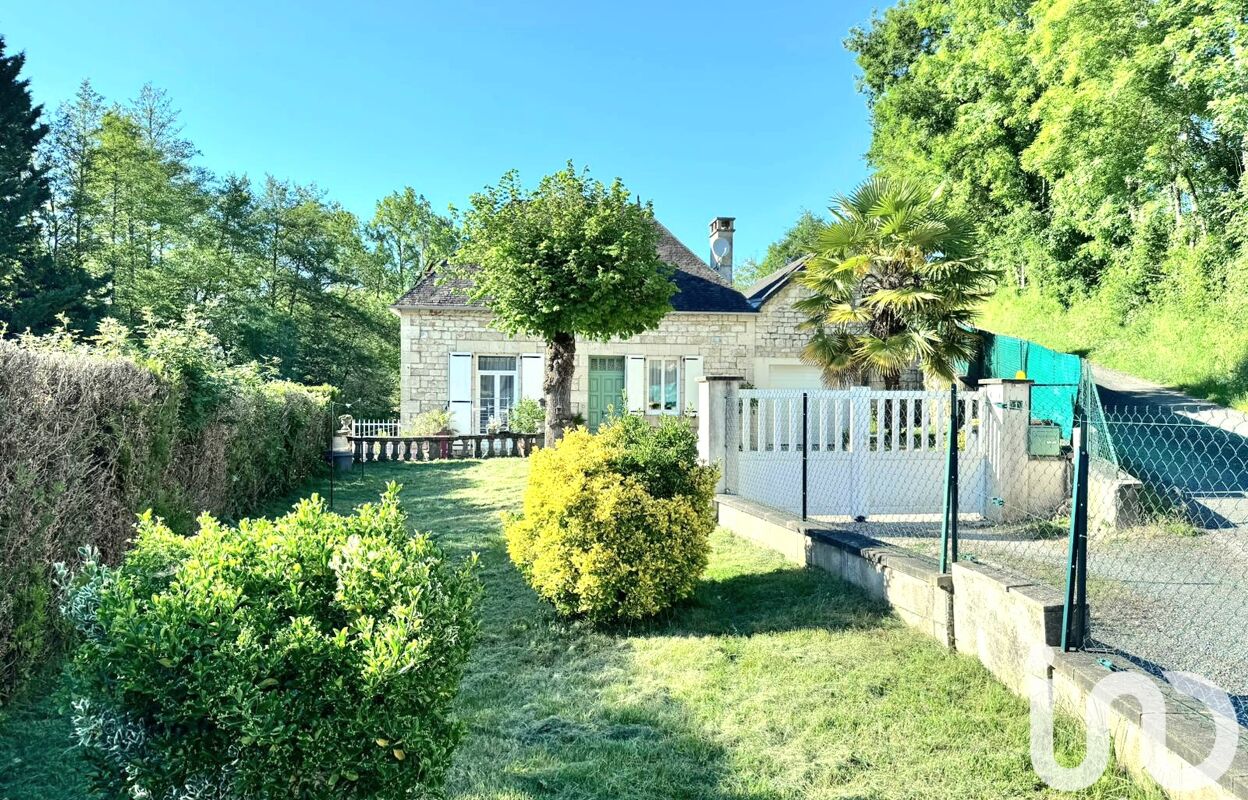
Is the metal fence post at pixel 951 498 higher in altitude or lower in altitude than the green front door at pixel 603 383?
lower

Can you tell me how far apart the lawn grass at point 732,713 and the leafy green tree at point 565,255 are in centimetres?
531

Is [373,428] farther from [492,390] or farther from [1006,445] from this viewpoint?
[1006,445]

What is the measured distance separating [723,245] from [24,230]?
71.9 feet

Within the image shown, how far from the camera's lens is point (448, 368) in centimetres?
1812

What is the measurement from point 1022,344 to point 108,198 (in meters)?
31.9

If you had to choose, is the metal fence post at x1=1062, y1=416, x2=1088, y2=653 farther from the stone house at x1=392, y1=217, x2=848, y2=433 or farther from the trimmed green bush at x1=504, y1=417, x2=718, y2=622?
the stone house at x1=392, y1=217, x2=848, y2=433

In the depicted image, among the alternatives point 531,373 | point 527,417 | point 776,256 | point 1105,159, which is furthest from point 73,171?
point 776,256

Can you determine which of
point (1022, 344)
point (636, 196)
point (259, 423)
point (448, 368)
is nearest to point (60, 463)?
point (259, 423)

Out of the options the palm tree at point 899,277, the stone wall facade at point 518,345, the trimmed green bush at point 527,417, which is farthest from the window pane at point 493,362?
the palm tree at point 899,277

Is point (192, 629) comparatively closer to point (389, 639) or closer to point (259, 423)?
point (389, 639)

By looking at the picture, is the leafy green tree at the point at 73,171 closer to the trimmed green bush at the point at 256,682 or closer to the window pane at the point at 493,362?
the window pane at the point at 493,362

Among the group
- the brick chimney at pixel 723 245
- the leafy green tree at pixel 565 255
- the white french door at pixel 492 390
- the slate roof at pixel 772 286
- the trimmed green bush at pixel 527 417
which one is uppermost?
the brick chimney at pixel 723 245

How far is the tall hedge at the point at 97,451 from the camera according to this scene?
3691 millimetres

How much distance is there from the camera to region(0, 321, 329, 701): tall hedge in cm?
369
